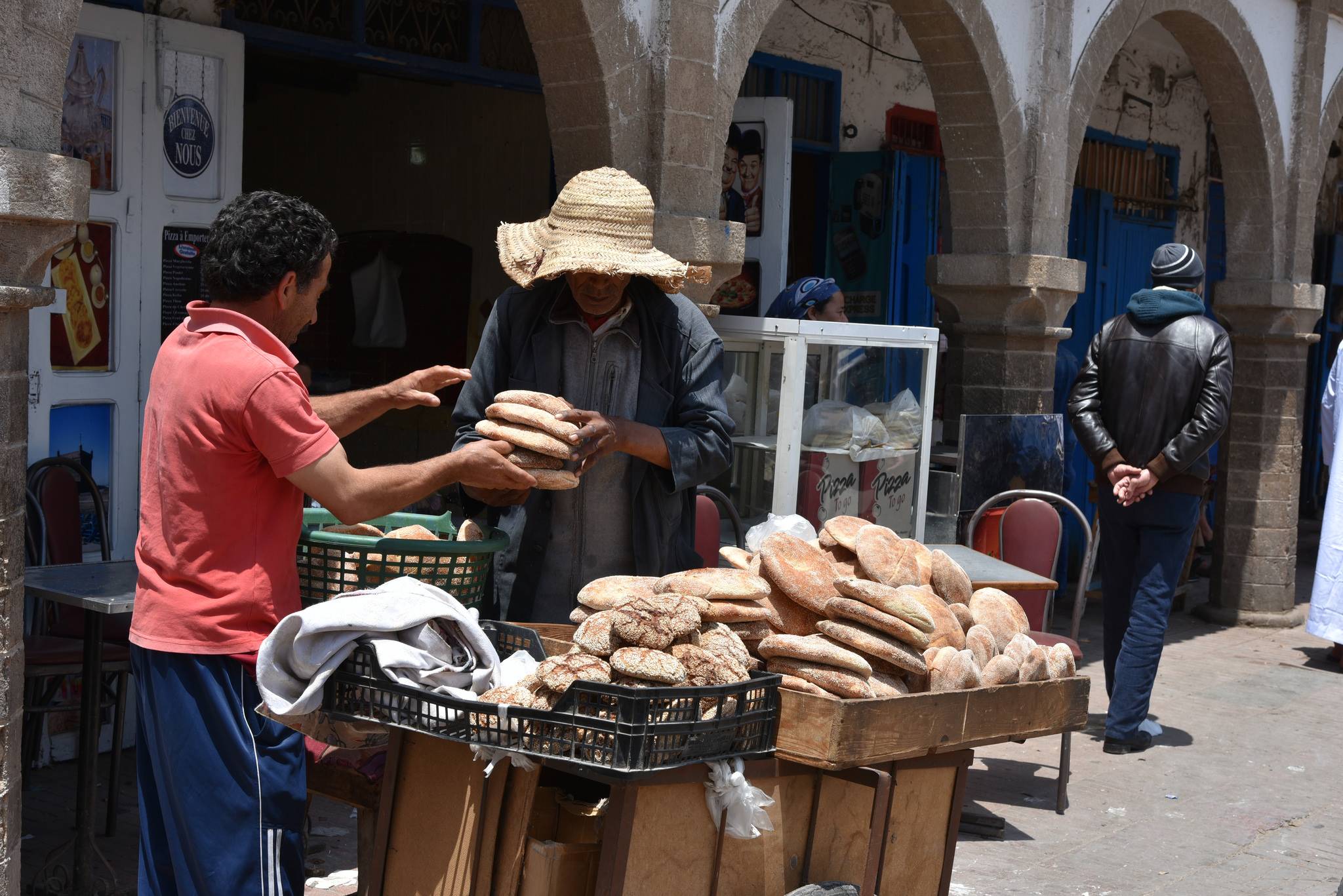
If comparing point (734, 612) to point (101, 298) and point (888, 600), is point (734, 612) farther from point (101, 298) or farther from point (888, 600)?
point (101, 298)

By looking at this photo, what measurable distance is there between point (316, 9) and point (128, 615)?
121 inches

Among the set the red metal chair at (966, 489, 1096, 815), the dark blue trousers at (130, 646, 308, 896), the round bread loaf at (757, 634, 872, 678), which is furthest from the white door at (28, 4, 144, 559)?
the red metal chair at (966, 489, 1096, 815)

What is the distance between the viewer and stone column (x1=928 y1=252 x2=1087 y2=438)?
766 centimetres

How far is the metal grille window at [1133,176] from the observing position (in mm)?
11281

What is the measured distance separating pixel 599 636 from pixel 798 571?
0.66 meters

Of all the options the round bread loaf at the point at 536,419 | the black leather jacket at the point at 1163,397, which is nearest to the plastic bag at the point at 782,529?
the round bread loaf at the point at 536,419

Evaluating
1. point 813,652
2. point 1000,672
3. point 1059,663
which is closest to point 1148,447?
point 1059,663

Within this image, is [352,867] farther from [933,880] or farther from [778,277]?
[778,277]

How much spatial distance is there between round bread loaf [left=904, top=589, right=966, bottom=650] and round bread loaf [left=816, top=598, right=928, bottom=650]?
16cm

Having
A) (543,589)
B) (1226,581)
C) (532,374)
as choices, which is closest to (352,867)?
(543,589)

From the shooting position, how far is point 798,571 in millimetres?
3186

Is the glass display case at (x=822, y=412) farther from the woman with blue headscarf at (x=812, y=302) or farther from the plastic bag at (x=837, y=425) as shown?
the woman with blue headscarf at (x=812, y=302)

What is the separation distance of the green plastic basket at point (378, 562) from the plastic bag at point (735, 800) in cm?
74

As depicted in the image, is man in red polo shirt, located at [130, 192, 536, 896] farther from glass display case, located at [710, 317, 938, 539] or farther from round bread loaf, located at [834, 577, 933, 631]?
glass display case, located at [710, 317, 938, 539]
